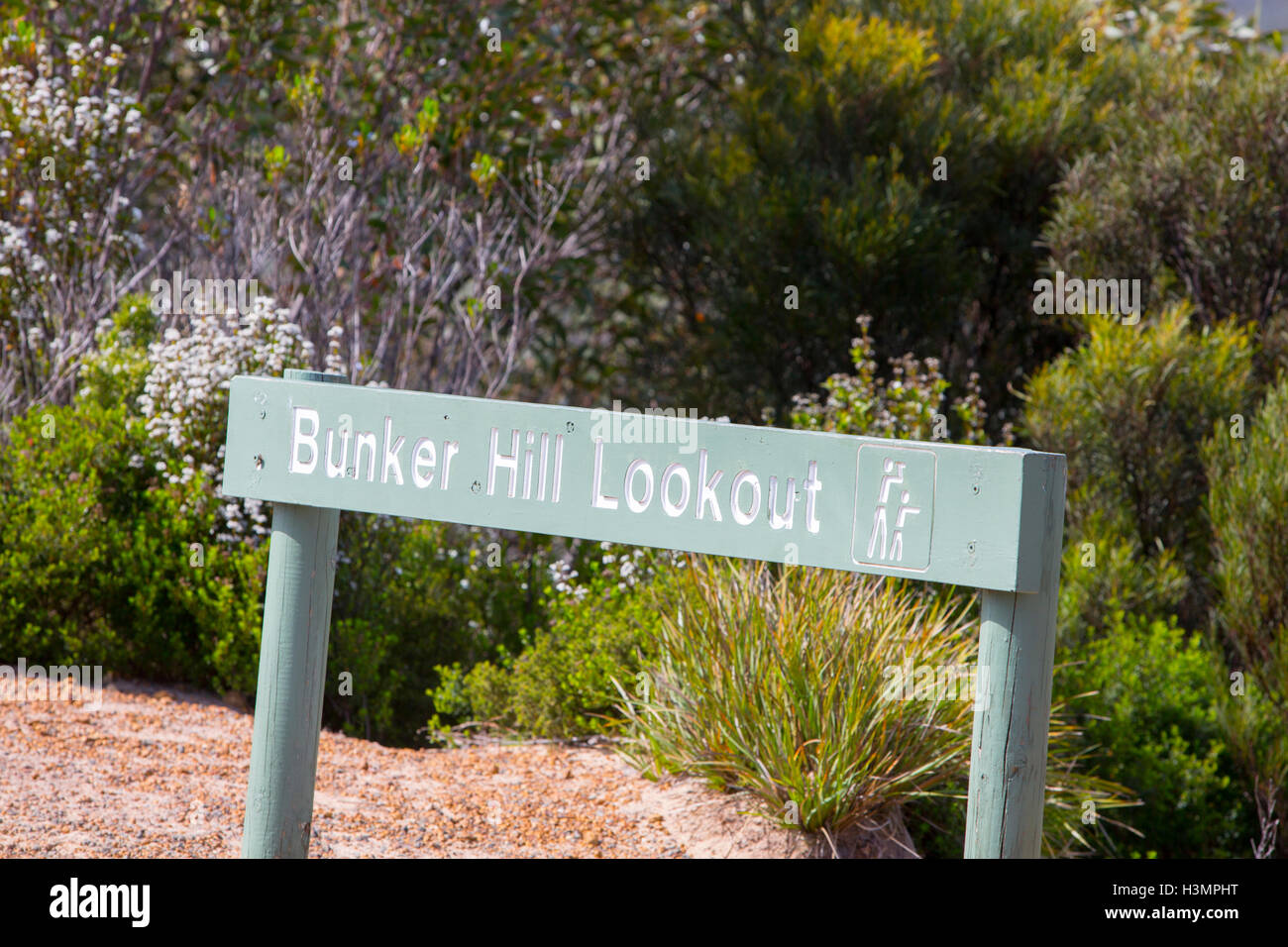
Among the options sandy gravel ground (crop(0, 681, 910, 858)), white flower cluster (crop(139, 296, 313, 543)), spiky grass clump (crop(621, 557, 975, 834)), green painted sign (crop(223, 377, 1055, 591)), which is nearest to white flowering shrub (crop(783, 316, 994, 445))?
spiky grass clump (crop(621, 557, 975, 834))

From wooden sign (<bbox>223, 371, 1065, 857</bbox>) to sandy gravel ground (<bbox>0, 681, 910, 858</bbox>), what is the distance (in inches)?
36.9

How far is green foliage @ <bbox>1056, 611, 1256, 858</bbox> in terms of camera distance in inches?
204

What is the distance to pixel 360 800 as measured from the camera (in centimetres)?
413

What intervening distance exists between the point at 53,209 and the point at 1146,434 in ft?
19.5

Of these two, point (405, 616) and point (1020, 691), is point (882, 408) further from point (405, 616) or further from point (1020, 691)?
point (1020, 691)

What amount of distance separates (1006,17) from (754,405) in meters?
3.08

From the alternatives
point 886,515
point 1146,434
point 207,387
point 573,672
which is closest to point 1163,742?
point 1146,434

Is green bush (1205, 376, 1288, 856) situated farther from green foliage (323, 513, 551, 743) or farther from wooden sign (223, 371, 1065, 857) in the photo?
wooden sign (223, 371, 1065, 857)

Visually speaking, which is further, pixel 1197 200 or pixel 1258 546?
pixel 1197 200


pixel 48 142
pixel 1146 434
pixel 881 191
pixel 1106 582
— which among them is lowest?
pixel 1106 582

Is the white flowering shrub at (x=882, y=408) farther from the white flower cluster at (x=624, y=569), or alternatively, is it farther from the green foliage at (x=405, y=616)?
the green foliage at (x=405, y=616)

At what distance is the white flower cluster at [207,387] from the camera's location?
5.43 m

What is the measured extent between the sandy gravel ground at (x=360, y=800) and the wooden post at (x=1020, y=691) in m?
1.65

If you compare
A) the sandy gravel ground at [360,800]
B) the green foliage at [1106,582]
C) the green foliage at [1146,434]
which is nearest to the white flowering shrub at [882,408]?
the green foliage at [1146,434]
